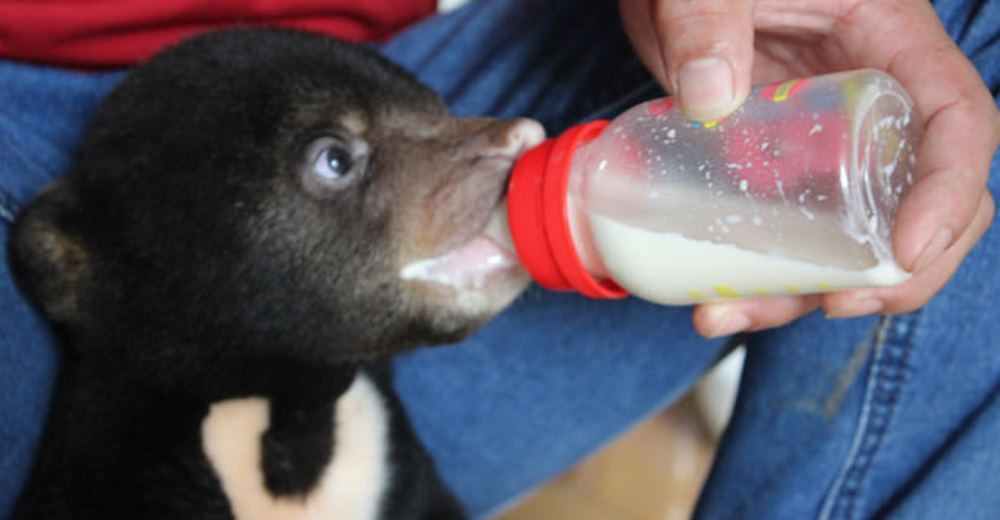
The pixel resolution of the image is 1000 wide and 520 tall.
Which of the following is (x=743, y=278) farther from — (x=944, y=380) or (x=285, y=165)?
(x=285, y=165)

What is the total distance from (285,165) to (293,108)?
71 mm

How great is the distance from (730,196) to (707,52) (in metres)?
0.14

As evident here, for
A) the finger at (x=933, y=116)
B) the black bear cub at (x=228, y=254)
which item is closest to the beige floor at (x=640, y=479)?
the black bear cub at (x=228, y=254)

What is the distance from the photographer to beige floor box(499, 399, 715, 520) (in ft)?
9.37

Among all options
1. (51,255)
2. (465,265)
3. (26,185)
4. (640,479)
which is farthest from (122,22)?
(640,479)

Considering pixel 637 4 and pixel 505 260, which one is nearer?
pixel 505 260

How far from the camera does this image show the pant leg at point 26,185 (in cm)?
135

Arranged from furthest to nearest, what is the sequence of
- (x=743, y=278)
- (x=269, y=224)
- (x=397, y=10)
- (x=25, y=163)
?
(x=397, y=10)
(x=25, y=163)
(x=269, y=224)
(x=743, y=278)

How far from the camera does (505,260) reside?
1.40m

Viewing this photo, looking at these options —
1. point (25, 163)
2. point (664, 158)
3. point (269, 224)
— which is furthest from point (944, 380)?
point (25, 163)

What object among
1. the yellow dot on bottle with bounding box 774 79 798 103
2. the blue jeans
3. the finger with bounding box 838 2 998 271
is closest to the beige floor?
the blue jeans

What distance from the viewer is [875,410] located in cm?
145

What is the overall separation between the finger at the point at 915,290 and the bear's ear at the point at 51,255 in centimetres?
87

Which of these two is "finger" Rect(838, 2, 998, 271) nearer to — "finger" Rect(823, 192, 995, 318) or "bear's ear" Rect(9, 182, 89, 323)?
"finger" Rect(823, 192, 995, 318)
